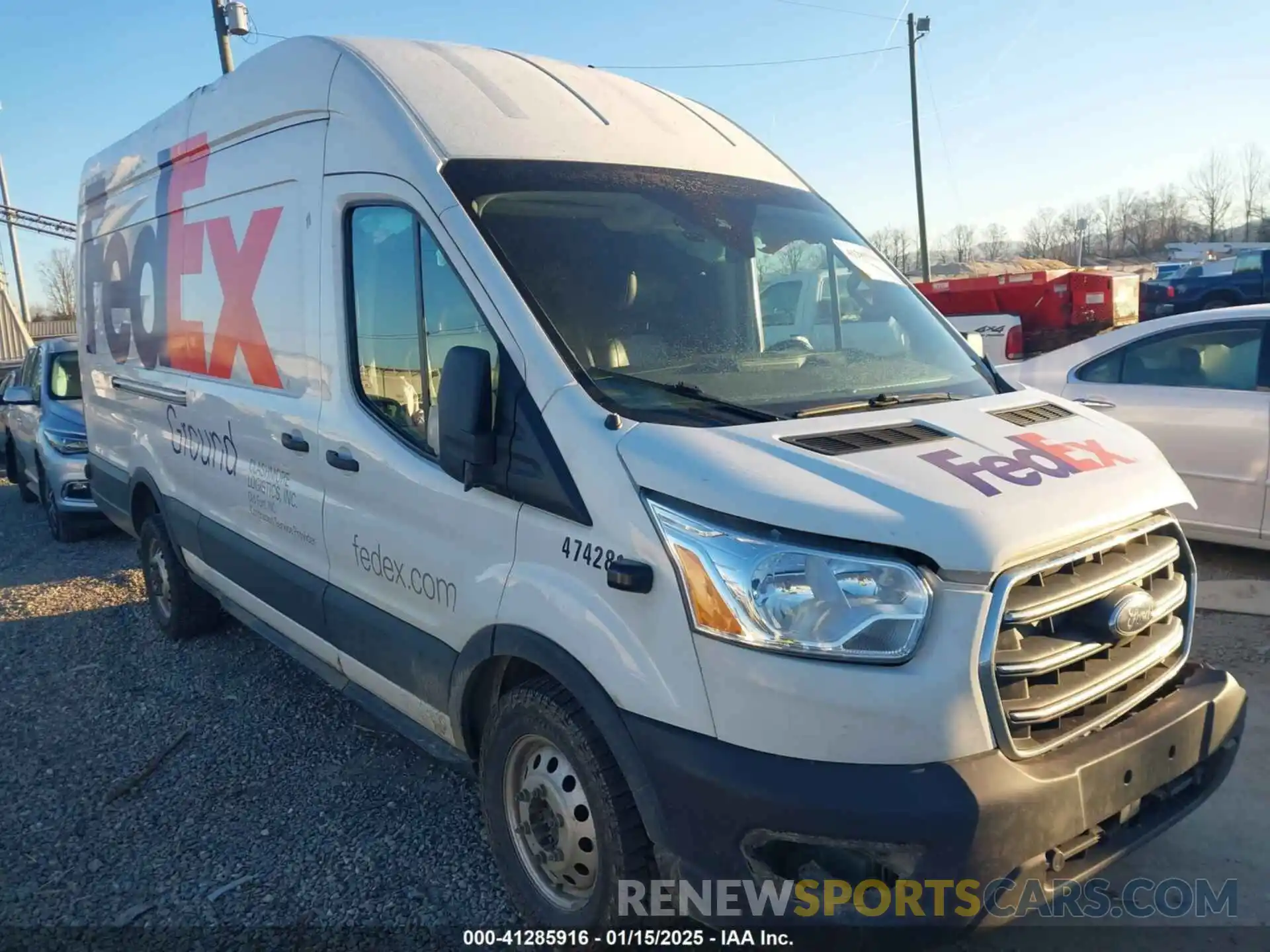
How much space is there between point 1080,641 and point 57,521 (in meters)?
9.19

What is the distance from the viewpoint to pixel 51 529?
9.29 meters

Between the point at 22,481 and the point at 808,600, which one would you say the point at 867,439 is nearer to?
the point at 808,600

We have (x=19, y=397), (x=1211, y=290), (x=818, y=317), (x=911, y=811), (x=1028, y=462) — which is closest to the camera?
(x=911, y=811)

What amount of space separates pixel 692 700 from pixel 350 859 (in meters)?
1.80

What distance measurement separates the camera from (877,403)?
2.87 meters

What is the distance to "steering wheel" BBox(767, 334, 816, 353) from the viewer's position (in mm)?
3094

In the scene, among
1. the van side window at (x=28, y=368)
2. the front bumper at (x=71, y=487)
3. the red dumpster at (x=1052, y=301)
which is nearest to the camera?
the front bumper at (x=71, y=487)

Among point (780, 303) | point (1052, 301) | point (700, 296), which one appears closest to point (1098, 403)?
point (780, 303)

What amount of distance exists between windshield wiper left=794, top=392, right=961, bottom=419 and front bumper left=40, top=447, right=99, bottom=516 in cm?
796

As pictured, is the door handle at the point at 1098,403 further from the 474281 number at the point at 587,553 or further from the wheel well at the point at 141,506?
the wheel well at the point at 141,506

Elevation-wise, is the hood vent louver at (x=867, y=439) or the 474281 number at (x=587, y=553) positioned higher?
the hood vent louver at (x=867, y=439)

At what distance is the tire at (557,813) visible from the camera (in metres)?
2.49

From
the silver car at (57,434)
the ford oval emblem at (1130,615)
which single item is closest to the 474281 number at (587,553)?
the ford oval emblem at (1130,615)

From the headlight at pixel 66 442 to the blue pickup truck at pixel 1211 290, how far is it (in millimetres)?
20922
